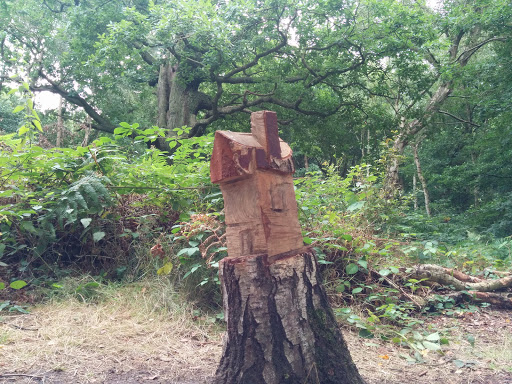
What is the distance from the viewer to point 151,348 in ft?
8.21

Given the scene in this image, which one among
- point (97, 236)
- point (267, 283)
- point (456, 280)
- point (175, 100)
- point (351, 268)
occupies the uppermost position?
point (175, 100)

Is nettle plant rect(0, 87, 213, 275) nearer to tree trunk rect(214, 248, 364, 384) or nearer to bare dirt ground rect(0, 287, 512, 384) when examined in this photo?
bare dirt ground rect(0, 287, 512, 384)

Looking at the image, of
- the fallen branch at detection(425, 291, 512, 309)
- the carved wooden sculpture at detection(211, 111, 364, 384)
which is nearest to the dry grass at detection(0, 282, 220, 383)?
the carved wooden sculpture at detection(211, 111, 364, 384)

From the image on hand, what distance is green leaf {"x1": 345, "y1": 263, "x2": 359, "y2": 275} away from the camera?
337 cm

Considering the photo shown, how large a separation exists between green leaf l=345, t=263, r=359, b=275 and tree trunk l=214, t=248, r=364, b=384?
1632 mm

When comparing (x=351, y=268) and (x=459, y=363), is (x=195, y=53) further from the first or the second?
(x=459, y=363)

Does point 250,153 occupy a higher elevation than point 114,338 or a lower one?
higher

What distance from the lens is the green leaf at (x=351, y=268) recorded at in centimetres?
337

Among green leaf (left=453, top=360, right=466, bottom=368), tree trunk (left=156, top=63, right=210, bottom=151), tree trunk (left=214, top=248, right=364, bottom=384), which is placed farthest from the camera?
tree trunk (left=156, top=63, right=210, bottom=151)

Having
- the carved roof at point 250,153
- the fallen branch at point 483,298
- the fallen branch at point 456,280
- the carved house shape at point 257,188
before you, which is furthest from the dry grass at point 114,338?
the fallen branch at point 483,298

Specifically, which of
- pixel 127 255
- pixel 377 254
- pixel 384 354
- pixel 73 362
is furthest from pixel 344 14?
pixel 73 362

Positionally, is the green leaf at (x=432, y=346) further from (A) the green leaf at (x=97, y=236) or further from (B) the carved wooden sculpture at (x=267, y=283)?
(A) the green leaf at (x=97, y=236)

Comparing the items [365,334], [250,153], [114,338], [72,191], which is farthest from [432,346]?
[72,191]

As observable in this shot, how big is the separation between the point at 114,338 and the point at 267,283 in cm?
150
